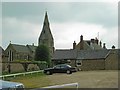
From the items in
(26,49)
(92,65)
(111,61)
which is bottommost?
(92,65)

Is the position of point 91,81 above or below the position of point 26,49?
below

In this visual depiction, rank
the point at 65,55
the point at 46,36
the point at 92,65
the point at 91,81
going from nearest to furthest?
1. the point at 91,81
2. the point at 92,65
3. the point at 65,55
4. the point at 46,36

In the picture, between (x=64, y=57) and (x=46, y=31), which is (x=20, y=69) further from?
(x=46, y=31)

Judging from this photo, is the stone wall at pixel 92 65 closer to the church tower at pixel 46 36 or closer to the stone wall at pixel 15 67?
the stone wall at pixel 15 67

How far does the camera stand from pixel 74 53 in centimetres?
6359

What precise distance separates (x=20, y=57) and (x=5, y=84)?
308 ft

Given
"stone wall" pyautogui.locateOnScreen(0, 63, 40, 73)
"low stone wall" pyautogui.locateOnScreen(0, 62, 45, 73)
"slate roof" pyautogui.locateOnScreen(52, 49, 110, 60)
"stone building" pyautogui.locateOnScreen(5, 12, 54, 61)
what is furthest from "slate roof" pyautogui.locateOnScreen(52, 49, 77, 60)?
"stone building" pyautogui.locateOnScreen(5, 12, 54, 61)

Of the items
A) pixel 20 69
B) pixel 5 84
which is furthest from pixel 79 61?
pixel 5 84

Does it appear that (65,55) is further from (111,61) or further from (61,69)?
(61,69)

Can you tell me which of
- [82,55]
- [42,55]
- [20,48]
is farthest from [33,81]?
[20,48]

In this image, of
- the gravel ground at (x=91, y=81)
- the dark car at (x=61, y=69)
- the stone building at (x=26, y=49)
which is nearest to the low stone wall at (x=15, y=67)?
the dark car at (x=61, y=69)

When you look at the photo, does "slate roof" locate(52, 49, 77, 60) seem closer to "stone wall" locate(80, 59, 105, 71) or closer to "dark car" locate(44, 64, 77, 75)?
"stone wall" locate(80, 59, 105, 71)

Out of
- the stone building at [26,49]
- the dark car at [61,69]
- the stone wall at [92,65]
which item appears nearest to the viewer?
the dark car at [61,69]

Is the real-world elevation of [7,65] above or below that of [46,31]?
below
